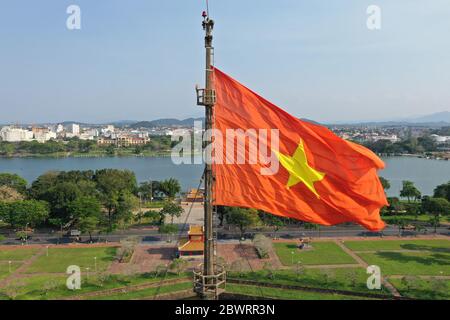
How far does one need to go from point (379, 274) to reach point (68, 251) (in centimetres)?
1729

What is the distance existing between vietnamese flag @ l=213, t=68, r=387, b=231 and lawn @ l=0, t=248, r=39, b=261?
19938mm

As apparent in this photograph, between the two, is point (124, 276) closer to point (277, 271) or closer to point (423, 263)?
point (277, 271)

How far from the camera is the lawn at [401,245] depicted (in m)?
23.0

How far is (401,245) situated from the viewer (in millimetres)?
23641

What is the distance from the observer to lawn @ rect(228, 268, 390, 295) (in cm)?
1630

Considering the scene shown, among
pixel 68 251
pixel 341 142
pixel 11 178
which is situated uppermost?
pixel 341 142

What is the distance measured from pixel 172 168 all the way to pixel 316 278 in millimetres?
54931

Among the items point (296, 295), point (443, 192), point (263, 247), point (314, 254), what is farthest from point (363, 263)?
point (443, 192)

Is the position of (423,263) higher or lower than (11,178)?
lower

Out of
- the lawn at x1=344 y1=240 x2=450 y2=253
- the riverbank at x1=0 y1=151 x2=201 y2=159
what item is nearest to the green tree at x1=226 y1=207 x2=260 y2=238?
the lawn at x1=344 y1=240 x2=450 y2=253

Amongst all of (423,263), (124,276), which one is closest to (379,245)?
(423,263)

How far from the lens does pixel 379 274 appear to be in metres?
18.6

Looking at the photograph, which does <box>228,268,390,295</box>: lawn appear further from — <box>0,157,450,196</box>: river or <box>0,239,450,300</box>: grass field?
<box>0,157,450,196</box>: river
